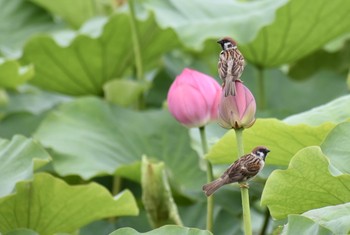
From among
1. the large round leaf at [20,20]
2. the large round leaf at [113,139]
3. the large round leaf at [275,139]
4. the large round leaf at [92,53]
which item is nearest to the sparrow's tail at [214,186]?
the large round leaf at [275,139]

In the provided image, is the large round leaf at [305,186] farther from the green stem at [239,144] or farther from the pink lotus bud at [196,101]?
the pink lotus bud at [196,101]

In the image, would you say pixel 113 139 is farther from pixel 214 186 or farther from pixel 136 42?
pixel 214 186

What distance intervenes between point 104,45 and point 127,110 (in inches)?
6.8

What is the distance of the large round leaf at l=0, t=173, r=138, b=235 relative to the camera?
1.25m

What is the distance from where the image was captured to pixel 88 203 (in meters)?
1.29

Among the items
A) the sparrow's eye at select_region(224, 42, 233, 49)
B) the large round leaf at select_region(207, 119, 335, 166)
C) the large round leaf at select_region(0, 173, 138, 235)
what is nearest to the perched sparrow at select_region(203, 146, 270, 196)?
the sparrow's eye at select_region(224, 42, 233, 49)

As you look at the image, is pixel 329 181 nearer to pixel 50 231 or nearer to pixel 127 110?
pixel 50 231

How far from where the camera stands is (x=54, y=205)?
1.27 metres

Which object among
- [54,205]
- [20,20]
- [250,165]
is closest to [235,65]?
[250,165]

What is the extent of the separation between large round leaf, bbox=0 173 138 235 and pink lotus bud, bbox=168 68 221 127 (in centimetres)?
15

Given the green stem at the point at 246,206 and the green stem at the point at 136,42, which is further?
the green stem at the point at 136,42

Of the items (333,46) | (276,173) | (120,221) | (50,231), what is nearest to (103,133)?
(120,221)

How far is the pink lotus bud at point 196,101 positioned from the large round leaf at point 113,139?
0.42 meters

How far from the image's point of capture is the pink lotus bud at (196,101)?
121cm
